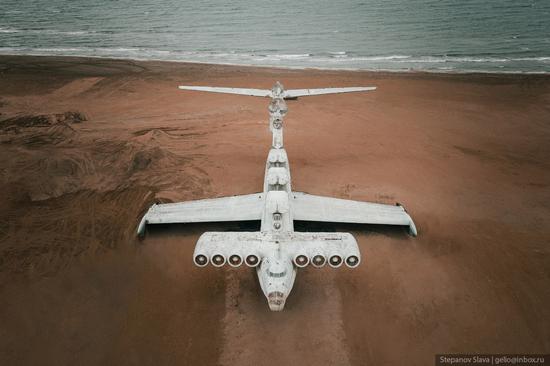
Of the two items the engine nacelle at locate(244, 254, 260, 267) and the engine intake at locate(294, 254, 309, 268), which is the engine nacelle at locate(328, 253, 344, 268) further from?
the engine nacelle at locate(244, 254, 260, 267)

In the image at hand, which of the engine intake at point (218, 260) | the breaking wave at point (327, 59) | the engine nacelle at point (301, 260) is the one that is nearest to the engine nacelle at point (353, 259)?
the engine nacelle at point (301, 260)

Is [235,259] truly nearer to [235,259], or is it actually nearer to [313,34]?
[235,259]

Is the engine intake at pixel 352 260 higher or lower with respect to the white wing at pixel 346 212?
lower

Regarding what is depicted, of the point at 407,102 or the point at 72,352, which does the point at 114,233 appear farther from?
the point at 407,102

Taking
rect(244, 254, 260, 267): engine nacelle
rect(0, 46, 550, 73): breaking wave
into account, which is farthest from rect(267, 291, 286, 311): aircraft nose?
rect(0, 46, 550, 73): breaking wave

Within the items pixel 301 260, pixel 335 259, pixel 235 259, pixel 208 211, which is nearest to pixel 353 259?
pixel 335 259

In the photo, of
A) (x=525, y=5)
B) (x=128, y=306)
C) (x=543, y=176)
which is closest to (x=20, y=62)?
(x=128, y=306)

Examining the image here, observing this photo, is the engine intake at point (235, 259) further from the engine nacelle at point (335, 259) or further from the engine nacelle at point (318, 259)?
the engine nacelle at point (335, 259)
